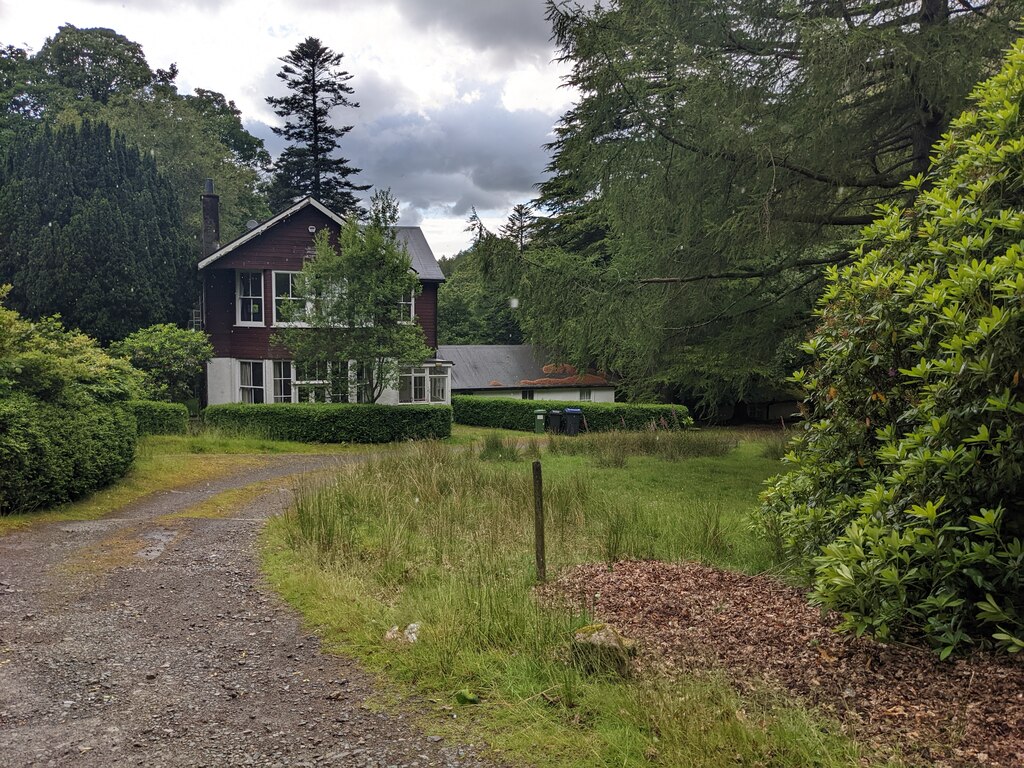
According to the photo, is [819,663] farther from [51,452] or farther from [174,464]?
[174,464]

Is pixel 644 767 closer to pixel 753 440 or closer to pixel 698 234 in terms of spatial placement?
pixel 698 234

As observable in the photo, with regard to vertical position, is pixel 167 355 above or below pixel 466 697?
above

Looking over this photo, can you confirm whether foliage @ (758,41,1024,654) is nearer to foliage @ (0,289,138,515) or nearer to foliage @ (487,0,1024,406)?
foliage @ (487,0,1024,406)

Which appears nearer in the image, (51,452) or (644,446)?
(51,452)

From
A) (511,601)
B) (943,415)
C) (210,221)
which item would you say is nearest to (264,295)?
(210,221)

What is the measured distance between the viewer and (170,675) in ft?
14.5

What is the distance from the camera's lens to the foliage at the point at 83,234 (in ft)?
79.8

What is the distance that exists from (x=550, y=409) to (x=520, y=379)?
299 inches

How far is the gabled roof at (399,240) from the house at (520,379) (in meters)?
6.38

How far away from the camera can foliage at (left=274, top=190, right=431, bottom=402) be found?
66.9 feet

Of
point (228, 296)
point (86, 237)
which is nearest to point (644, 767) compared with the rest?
point (228, 296)

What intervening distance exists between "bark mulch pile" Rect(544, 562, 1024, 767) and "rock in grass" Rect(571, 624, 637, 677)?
0.11 metres

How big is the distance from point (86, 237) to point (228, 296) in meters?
5.03

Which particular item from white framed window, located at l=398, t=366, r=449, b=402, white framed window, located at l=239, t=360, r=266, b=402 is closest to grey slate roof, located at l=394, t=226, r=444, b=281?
white framed window, located at l=398, t=366, r=449, b=402
